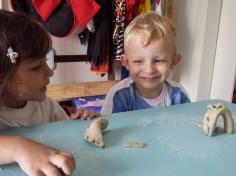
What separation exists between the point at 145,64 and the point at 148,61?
0.05ft

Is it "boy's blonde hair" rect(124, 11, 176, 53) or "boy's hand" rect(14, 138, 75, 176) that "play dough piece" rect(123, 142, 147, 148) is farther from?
"boy's blonde hair" rect(124, 11, 176, 53)

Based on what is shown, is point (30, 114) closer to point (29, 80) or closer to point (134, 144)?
point (29, 80)

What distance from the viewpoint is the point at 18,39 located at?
723 mm

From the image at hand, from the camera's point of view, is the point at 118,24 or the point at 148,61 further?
the point at 118,24

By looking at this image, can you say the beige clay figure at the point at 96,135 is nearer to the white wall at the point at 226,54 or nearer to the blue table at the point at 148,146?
the blue table at the point at 148,146

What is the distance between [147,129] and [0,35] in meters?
0.39

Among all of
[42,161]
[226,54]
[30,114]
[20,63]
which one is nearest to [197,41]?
[226,54]

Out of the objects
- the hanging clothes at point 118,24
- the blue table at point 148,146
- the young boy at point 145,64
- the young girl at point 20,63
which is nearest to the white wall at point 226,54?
the hanging clothes at point 118,24

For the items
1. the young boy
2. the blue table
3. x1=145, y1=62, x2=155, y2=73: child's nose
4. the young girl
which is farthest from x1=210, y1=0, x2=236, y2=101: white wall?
the young girl

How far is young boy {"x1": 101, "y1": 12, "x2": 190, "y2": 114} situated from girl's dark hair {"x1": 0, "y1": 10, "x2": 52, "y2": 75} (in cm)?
39

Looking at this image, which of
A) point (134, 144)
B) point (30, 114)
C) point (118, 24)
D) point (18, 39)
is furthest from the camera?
point (118, 24)

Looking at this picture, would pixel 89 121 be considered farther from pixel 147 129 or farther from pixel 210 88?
pixel 210 88

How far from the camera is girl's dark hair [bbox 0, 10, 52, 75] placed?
71 centimetres

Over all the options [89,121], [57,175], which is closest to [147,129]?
[89,121]
